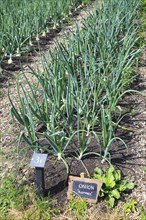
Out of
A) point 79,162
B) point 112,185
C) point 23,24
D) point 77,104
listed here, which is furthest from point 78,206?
point 23,24

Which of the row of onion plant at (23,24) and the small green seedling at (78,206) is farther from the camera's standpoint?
the row of onion plant at (23,24)

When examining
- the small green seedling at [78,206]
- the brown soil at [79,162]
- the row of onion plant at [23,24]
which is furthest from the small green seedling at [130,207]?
the row of onion plant at [23,24]

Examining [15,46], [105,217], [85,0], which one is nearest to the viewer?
[105,217]

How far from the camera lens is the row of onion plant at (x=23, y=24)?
13.9 feet

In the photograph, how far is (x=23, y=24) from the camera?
452cm

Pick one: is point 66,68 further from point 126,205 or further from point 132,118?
point 126,205

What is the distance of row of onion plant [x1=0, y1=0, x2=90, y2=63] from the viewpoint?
4.24m

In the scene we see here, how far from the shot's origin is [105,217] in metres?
2.17

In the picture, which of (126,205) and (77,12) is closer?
(126,205)

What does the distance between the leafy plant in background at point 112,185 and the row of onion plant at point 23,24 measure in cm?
212

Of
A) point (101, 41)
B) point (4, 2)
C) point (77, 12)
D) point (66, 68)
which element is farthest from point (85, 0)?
point (66, 68)

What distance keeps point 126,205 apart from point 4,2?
4.63m

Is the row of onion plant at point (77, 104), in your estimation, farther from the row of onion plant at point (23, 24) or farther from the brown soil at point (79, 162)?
the row of onion plant at point (23, 24)

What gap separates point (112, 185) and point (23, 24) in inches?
114
